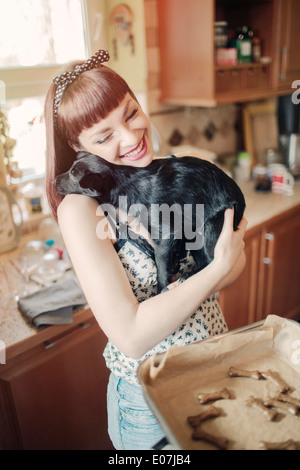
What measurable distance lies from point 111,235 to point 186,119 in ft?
5.06

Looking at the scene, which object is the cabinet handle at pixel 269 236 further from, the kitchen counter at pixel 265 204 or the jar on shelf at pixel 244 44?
the jar on shelf at pixel 244 44

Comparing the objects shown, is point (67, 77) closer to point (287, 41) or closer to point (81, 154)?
point (81, 154)

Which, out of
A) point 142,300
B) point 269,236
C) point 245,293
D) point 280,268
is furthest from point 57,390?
point 280,268

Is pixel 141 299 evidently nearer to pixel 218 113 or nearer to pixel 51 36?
pixel 51 36

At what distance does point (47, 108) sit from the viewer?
0.73m

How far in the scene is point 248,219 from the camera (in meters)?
1.74

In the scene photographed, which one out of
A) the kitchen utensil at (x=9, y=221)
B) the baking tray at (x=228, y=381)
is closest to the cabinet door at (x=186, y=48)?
the kitchen utensil at (x=9, y=221)

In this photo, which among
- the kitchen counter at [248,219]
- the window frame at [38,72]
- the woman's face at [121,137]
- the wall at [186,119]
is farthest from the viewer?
the wall at [186,119]

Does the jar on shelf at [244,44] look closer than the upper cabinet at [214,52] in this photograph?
No

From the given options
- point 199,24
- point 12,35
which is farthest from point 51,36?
point 199,24

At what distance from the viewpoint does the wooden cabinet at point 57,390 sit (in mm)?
1097

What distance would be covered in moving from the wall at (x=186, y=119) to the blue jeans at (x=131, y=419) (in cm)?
136

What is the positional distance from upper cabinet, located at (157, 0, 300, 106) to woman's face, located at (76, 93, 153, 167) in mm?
1171

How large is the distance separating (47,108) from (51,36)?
0.89 metres
